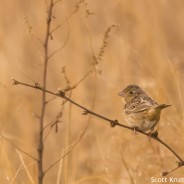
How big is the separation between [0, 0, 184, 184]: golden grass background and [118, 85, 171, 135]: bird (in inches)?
8.7

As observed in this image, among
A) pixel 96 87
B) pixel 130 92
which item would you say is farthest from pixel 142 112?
pixel 130 92

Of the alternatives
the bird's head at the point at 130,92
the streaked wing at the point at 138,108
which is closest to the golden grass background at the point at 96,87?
the bird's head at the point at 130,92

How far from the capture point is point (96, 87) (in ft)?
20.0

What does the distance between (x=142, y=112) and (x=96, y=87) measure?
1.79ft

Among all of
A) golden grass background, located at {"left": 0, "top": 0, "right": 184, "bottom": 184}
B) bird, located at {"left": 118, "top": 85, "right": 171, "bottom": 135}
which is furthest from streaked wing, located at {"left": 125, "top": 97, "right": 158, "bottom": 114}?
golden grass background, located at {"left": 0, "top": 0, "right": 184, "bottom": 184}

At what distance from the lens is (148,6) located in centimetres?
1024

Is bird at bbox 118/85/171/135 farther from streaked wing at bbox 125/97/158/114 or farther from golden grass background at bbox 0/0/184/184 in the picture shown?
golden grass background at bbox 0/0/184/184

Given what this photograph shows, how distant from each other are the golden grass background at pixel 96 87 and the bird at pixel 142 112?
8.7 inches

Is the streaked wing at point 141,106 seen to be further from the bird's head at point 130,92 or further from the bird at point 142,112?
the bird's head at point 130,92

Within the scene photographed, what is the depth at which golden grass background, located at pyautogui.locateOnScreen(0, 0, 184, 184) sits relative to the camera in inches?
277

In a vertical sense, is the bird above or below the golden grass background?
below

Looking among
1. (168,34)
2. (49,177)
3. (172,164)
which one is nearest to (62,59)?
(168,34)

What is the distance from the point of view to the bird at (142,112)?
21.1 feet

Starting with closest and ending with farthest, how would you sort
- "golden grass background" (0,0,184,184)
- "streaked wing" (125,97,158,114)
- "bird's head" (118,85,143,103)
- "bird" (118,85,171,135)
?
"bird" (118,85,171,135) < "streaked wing" (125,97,158,114) < "golden grass background" (0,0,184,184) < "bird's head" (118,85,143,103)
